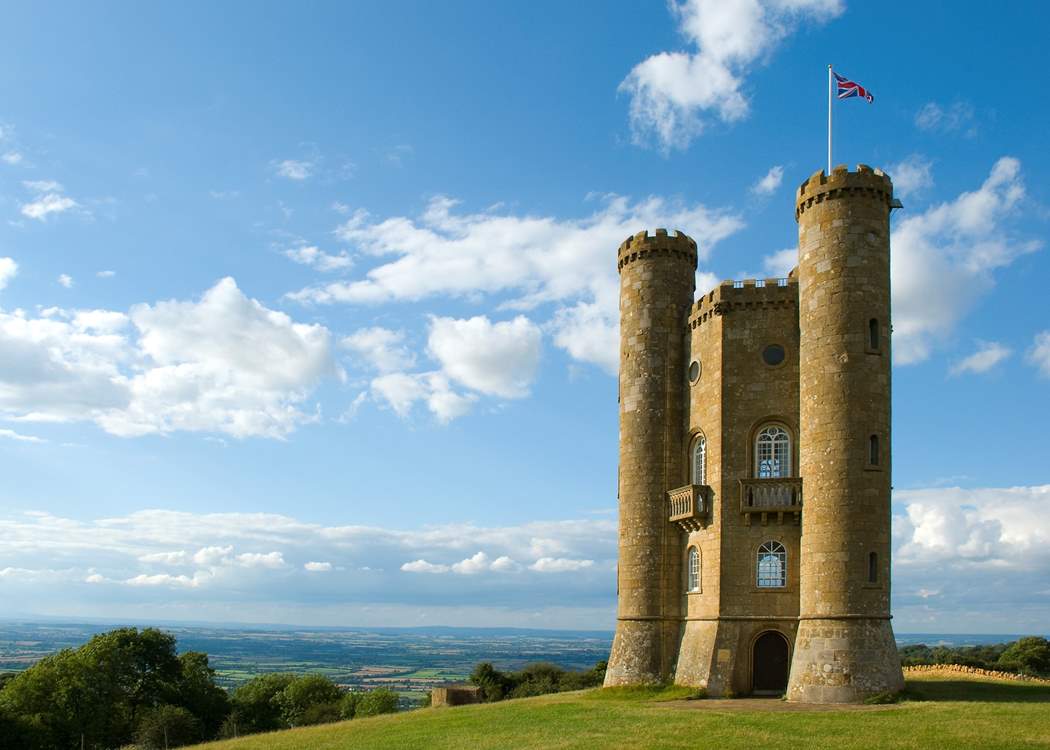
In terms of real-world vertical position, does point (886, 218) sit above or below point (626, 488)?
above

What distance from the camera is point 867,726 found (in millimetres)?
28344

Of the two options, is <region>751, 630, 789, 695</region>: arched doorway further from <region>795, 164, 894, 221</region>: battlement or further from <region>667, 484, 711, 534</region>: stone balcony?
<region>795, 164, 894, 221</region>: battlement

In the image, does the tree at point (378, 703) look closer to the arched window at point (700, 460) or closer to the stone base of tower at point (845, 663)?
the arched window at point (700, 460)

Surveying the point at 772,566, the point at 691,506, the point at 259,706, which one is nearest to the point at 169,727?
the point at 259,706

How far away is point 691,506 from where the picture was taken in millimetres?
40000

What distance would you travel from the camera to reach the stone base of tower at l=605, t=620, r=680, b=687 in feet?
135

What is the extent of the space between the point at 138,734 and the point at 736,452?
36770 millimetres

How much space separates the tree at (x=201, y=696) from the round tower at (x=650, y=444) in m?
31.7

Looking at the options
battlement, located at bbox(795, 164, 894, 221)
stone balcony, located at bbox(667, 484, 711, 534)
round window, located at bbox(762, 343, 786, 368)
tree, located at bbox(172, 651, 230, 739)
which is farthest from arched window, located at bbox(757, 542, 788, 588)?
tree, located at bbox(172, 651, 230, 739)

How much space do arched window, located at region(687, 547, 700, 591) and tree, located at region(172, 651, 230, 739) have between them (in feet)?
112

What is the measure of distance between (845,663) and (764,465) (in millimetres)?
7976

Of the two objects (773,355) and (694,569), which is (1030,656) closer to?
(694,569)

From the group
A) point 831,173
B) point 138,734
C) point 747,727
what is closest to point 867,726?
point 747,727

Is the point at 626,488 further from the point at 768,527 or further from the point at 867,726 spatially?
the point at 867,726
